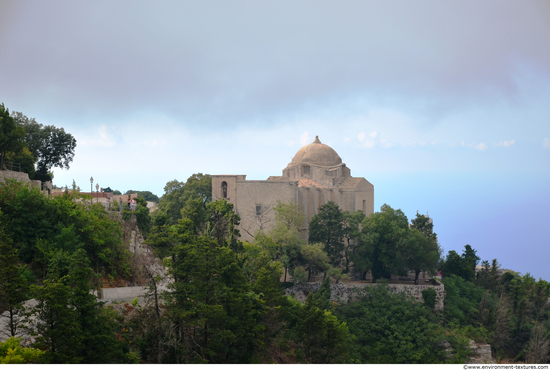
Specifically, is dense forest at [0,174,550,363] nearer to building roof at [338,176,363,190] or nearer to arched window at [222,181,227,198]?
building roof at [338,176,363,190]

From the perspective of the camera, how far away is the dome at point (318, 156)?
37344 millimetres

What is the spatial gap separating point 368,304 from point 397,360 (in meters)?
3.85

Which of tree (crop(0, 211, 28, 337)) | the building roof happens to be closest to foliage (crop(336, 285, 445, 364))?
the building roof

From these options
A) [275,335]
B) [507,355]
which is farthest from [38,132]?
[507,355]

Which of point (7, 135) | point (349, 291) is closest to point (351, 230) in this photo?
point (349, 291)

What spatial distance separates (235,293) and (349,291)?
518 inches

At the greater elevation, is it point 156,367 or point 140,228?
point 140,228

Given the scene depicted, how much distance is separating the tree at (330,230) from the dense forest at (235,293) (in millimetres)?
78

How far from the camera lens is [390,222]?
32062 millimetres

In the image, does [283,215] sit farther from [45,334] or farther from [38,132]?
[45,334]

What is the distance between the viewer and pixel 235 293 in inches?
735

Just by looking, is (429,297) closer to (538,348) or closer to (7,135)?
(538,348)

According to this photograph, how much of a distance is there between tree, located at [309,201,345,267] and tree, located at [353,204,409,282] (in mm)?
1297

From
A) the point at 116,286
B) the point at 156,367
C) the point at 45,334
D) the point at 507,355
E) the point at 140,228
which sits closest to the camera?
the point at 156,367
